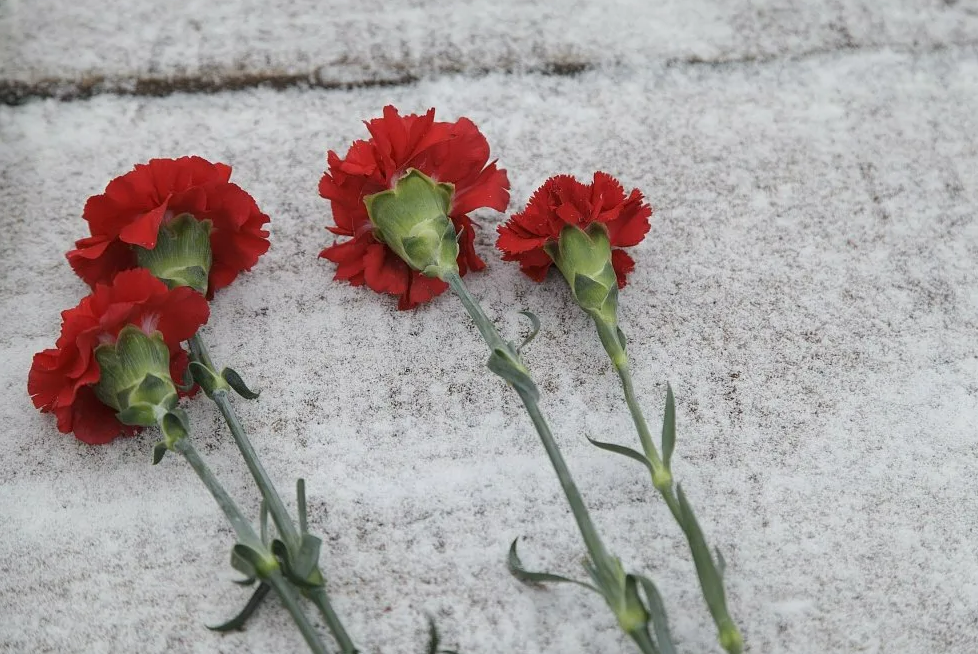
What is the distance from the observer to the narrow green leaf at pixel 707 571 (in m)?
0.57

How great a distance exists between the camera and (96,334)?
2.01 feet

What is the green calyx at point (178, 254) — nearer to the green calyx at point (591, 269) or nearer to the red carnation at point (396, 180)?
the red carnation at point (396, 180)

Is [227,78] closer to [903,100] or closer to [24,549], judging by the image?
[24,549]

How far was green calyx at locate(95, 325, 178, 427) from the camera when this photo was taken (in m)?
0.62

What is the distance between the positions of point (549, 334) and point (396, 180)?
0.18m

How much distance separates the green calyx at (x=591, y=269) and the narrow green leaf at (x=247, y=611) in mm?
297

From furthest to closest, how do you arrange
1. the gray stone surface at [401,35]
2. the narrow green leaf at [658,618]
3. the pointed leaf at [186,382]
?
the gray stone surface at [401,35], the pointed leaf at [186,382], the narrow green leaf at [658,618]

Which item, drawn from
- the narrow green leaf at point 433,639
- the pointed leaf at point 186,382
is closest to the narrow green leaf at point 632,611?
the narrow green leaf at point 433,639

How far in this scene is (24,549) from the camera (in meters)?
0.67

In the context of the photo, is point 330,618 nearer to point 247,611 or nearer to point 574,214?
point 247,611

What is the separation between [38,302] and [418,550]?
39 centimetres

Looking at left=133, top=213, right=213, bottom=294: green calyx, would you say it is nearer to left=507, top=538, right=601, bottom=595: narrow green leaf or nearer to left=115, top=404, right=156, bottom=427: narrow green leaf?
left=115, top=404, right=156, bottom=427: narrow green leaf

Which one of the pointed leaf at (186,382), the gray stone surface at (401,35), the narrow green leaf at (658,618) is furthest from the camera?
the gray stone surface at (401,35)

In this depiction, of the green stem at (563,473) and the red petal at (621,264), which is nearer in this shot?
the green stem at (563,473)
